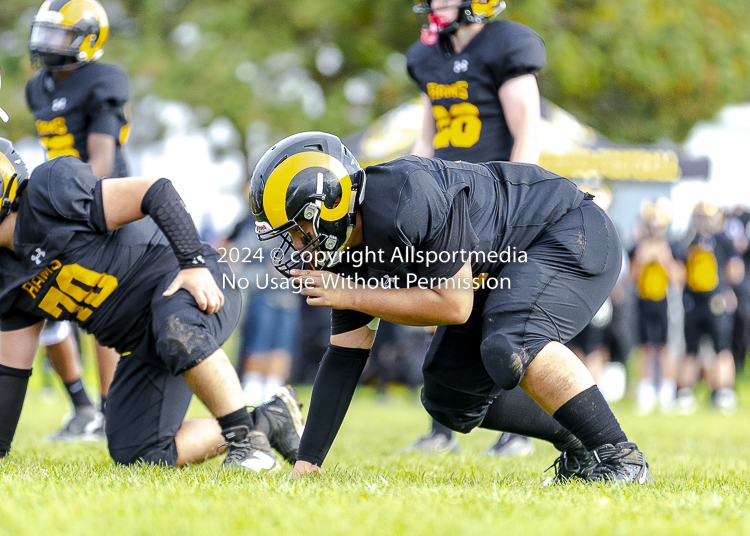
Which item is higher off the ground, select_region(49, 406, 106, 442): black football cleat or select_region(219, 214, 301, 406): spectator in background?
select_region(49, 406, 106, 442): black football cleat

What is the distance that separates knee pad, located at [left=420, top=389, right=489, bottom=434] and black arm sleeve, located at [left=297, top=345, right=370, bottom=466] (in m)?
0.38

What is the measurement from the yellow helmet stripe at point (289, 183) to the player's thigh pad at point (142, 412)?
1.23 meters

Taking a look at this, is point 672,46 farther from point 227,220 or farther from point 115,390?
point 115,390

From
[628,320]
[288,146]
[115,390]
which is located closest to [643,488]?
[288,146]

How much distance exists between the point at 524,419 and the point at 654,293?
7014mm

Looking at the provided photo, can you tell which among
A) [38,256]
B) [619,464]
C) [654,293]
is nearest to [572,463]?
[619,464]

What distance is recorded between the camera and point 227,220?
542 inches

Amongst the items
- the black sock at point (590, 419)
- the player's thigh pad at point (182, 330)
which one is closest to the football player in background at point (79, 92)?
the player's thigh pad at point (182, 330)

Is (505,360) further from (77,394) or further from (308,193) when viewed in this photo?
(77,394)

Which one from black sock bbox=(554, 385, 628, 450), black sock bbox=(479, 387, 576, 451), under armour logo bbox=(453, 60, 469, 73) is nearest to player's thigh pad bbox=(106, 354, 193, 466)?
black sock bbox=(479, 387, 576, 451)

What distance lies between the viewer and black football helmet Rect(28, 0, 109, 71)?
460cm

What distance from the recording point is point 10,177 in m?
3.28

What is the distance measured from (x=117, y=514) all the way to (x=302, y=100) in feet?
42.4

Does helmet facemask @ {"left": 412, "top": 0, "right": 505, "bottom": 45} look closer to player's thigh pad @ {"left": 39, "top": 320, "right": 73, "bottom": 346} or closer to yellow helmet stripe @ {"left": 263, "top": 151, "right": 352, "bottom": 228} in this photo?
yellow helmet stripe @ {"left": 263, "top": 151, "right": 352, "bottom": 228}
